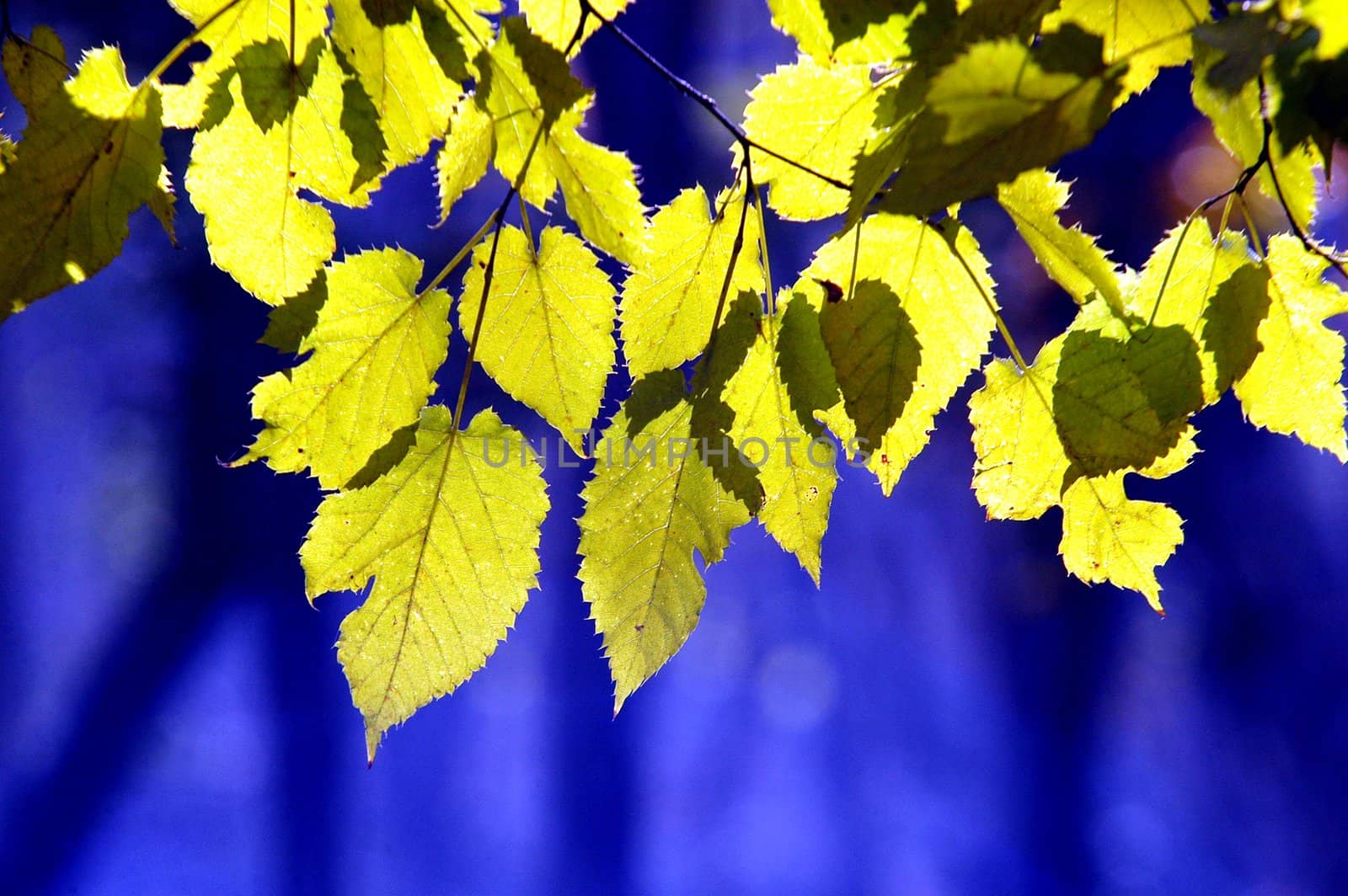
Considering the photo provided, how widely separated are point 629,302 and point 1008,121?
0.50 ft

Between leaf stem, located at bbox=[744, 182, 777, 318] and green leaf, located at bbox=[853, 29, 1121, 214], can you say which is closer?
green leaf, located at bbox=[853, 29, 1121, 214]

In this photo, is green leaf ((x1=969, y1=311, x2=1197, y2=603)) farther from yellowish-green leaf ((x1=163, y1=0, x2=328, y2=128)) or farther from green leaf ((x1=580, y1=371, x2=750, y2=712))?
yellowish-green leaf ((x1=163, y1=0, x2=328, y2=128))

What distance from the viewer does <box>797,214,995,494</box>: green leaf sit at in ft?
0.84

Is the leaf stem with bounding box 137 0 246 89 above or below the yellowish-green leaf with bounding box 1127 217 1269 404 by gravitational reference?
above

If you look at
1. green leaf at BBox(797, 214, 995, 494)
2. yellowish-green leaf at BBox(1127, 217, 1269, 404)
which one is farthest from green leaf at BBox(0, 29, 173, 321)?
yellowish-green leaf at BBox(1127, 217, 1269, 404)

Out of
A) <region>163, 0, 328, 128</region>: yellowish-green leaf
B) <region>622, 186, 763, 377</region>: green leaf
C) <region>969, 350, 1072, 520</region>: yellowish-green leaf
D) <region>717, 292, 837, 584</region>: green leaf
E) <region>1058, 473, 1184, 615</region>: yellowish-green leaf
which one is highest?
<region>163, 0, 328, 128</region>: yellowish-green leaf

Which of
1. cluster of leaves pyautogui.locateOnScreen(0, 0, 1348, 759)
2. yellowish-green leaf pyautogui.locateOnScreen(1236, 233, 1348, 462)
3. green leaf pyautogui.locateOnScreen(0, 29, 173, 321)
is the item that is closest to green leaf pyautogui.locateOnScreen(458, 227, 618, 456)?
cluster of leaves pyautogui.locateOnScreen(0, 0, 1348, 759)

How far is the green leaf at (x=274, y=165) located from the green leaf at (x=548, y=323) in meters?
0.05

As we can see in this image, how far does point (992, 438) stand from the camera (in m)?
0.31

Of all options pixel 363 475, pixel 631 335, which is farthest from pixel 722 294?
pixel 363 475

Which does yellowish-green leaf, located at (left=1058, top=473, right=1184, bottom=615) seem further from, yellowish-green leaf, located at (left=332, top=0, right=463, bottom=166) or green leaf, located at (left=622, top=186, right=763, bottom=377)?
yellowish-green leaf, located at (left=332, top=0, right=463, bottom=166)

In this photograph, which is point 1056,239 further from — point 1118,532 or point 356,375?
point 356,375

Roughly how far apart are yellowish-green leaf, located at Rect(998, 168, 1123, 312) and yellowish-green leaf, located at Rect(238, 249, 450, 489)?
0.21 m

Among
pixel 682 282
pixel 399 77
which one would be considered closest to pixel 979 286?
pixel 682 282
